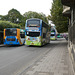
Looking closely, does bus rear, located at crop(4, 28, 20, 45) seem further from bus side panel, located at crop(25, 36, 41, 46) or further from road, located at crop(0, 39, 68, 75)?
road, located at crop(0, 39, 68, 75)

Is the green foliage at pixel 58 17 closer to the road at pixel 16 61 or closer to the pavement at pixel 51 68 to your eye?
the road at pixel 16 61

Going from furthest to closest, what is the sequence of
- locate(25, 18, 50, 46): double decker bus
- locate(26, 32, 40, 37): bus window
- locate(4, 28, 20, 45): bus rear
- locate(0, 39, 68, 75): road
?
locate(4, 28, 20, 45): bus rear → locate(26, 32, 40, 37): bus window → locate(25, 18, 50, 46): double decker bus → locate(0, 39, 68, 75): road

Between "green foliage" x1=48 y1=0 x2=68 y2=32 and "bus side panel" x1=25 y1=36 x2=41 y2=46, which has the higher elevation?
"green foliage" x1=48 y1=0 x2=68 y2=32

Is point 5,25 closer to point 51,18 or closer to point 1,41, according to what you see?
point 1,41

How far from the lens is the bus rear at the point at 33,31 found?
19203 mm

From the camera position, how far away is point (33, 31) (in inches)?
758

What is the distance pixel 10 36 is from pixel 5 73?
14697 mm

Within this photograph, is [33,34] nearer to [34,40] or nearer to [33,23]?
[34,40]

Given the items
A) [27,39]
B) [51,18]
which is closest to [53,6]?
[51,18]

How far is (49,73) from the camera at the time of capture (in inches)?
232

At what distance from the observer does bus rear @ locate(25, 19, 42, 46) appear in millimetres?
19203

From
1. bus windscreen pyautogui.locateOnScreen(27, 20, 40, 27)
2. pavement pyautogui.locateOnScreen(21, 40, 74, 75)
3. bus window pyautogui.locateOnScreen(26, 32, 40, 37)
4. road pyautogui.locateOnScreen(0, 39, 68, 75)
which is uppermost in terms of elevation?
bus windscreen pyautogui.locateOnScreen(27, 20, 40, 27)

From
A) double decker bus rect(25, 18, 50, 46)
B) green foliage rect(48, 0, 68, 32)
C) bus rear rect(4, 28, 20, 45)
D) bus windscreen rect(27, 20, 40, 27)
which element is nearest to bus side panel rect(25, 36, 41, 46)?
double decker bus rect(25, 18, 50, 46)

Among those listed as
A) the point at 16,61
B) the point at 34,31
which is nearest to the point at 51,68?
the point at 16,61
